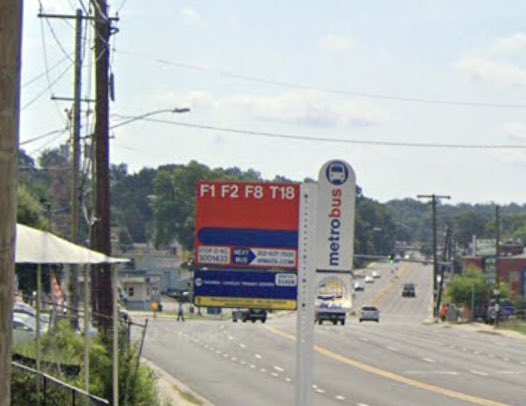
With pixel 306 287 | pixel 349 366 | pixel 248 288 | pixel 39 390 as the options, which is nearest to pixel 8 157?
pixel 306 287

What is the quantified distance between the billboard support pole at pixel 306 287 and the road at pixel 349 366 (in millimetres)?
15458

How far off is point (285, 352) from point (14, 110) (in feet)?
135

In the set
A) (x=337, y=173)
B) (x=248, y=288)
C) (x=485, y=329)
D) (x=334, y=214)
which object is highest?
(x=337, y=173)

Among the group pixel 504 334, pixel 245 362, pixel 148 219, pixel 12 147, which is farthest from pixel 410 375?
pixel 148 219

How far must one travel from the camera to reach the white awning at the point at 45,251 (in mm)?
13914

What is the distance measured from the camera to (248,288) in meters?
14.0

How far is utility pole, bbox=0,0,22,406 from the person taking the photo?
627 centimetres

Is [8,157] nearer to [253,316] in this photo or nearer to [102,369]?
[102,369]

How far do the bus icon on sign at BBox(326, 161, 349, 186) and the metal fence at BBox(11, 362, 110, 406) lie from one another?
4028mm

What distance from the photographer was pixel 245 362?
41531mm

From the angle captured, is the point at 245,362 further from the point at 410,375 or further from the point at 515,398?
the point at 515,398

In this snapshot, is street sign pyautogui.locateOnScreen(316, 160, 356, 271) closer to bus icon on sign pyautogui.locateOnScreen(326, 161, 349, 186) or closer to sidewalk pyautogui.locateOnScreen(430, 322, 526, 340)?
bus icon on sign pyautogui.locateOnScreen(326, 161, 349, 186)

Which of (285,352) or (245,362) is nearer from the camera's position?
(245,362)

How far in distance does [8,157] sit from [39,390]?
9.77 metres
